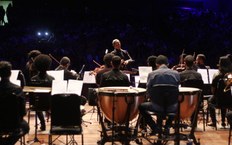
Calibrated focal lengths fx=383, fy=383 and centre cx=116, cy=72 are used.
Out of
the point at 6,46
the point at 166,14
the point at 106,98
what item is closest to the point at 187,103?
the point at 106,98

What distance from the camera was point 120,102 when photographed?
6.00 meters

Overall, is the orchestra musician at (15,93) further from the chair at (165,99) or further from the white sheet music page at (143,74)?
the white sheet music page at (143,74)

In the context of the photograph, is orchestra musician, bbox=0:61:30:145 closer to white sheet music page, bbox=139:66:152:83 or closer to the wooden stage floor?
the wooden stage floor

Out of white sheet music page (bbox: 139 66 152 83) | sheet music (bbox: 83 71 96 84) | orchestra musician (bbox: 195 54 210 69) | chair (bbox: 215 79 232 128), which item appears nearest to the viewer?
chair (bbox: 215 79 232 128)

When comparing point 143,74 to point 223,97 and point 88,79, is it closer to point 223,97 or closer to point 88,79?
point 223,97

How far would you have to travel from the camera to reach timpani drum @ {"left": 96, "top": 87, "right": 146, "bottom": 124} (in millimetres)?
5949

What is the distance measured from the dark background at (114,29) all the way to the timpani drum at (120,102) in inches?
257

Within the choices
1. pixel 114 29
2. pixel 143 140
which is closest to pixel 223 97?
pixel 143 140

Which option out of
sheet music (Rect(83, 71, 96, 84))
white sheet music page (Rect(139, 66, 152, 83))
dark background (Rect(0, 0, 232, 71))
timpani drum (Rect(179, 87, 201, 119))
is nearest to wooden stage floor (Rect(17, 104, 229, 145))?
timpani drum (Rect(179, 87, 201, 119))

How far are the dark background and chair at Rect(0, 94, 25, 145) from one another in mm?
7470

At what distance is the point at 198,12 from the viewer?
16.6 m

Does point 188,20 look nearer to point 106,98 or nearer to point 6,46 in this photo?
point 6,46

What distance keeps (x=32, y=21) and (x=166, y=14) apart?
223 inches

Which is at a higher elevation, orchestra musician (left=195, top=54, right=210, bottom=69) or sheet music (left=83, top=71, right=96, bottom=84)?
orchestra musician (left=195, top=54, right=210, bottom=69)
